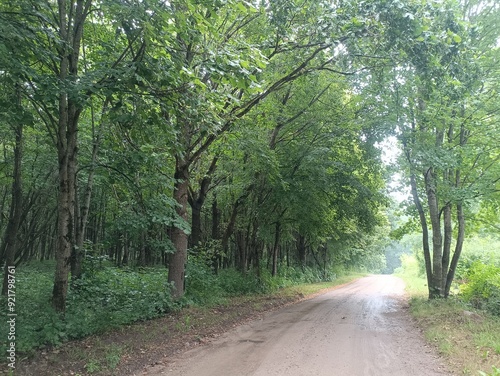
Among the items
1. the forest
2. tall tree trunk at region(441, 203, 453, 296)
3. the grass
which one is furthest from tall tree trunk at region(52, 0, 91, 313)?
tall tree trunk at region(441, 203, 453, 296)

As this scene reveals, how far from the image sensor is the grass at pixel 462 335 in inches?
239

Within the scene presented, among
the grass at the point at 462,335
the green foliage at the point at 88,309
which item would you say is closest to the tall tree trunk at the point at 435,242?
the grass at the point at 462,335

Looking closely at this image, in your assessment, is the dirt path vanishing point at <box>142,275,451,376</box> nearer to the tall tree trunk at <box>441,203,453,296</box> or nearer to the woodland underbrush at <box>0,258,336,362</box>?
the woodland underbrush at <box>0,258,336,362</box>

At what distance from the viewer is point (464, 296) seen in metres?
13.7

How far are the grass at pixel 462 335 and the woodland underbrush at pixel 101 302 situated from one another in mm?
6637

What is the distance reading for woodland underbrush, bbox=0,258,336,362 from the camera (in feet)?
19.9

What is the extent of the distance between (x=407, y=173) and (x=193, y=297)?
9.94 metres

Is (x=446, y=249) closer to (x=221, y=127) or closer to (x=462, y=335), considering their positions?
(x=462, y=335)

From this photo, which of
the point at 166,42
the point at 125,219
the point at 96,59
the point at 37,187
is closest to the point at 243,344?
the point at 125,219

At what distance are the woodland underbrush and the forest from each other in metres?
0.05

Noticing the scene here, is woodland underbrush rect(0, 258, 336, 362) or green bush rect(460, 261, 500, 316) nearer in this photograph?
woodland underbrush rect(0, 258, 336, 362)

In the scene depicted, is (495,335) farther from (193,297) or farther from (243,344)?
(193,297)

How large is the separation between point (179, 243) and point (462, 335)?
773 centimetres

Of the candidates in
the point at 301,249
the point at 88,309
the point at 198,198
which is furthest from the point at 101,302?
the point at 301,249
